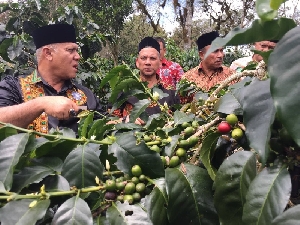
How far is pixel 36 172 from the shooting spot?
2.30ft

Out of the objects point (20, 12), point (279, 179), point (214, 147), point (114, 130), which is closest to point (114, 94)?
point (114, 130)

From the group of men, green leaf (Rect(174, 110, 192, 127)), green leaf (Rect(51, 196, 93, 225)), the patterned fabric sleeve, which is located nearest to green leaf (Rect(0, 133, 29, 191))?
green leaf (Rect(51, 196, 93, 225))

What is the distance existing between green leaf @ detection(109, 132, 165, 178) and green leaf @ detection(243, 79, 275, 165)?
0.22 m

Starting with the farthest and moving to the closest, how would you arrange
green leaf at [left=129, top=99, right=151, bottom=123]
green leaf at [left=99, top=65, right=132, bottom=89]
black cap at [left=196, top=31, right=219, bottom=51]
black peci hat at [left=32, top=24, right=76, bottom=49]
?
1. black cap at [left=196, top=31, right=219, bottom=51]
2. black peci hat at [left=32, top=24, right=76, bottom=49]
3. green leaf at [left=99, top=65, right=132, bottom=89]
4. green leaf at [left=129, top=99, right=151, bottom=123]

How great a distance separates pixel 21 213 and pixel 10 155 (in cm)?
13

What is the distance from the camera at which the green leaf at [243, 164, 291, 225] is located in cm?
52

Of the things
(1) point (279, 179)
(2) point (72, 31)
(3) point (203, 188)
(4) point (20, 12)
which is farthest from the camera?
(4) point (20, 12)

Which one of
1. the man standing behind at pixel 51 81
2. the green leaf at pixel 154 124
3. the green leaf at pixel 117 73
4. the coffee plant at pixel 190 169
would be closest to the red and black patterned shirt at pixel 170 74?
the man standing behind at pixel 51 81

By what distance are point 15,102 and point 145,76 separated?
1322mm

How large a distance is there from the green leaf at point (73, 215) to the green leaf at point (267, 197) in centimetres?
26

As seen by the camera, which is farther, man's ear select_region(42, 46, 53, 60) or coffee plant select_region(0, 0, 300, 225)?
man's ear select_region(42, 46, 53, 60)

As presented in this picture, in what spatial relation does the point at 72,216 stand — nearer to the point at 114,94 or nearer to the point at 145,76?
the point at 114,94

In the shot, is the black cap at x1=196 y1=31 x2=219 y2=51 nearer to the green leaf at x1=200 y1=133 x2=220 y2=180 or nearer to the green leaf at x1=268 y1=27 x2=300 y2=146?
the green leaf at x1=200 y1=133 x2=220 y2=180

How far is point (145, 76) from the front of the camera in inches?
130
